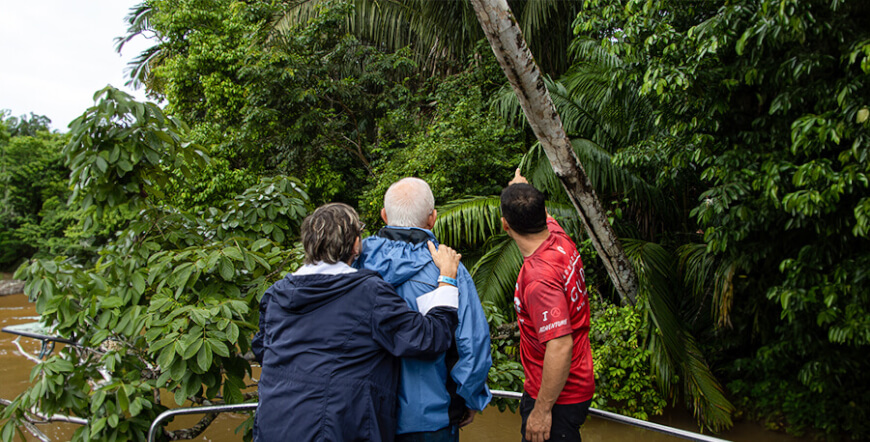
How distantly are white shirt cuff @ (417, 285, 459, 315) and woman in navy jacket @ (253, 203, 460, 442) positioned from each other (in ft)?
0.08

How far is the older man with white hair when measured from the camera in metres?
1.62

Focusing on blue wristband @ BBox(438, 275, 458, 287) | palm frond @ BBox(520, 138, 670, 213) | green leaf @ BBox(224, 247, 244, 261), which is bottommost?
blue wristband @ BBox(438, 275, 458, 287)

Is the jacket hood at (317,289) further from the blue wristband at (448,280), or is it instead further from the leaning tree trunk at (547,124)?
the leaning tree trunk at (547,124)

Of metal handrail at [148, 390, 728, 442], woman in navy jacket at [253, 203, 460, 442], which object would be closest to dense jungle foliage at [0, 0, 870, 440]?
metal handrail at [148, 390, 728, 442]

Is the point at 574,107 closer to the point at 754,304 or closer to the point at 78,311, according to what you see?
the point at 754,304

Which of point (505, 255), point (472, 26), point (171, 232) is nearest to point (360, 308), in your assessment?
point (171, 232)

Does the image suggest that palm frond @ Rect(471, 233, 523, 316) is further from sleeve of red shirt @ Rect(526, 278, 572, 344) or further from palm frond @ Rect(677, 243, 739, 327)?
sleeve of red shirt @ Rect(526, 278, 572, 344)

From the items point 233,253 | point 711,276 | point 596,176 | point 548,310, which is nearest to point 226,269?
point 233,253

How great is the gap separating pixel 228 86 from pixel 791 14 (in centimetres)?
942

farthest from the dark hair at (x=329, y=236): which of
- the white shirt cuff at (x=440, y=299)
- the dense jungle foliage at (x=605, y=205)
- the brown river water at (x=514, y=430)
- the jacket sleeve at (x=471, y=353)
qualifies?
the brown river water at (x=514, y=430)

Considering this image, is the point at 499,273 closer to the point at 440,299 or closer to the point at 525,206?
the point at 525,206

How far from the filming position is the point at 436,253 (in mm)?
1716

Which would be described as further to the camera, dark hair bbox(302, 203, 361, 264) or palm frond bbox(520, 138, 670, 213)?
palm frond bbox(520, 138, 670, 213)

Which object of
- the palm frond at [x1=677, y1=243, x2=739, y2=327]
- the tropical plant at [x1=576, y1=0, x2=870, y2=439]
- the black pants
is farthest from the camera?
the palm frond at [x1=677, y1=243, x2=739, y2=327]
